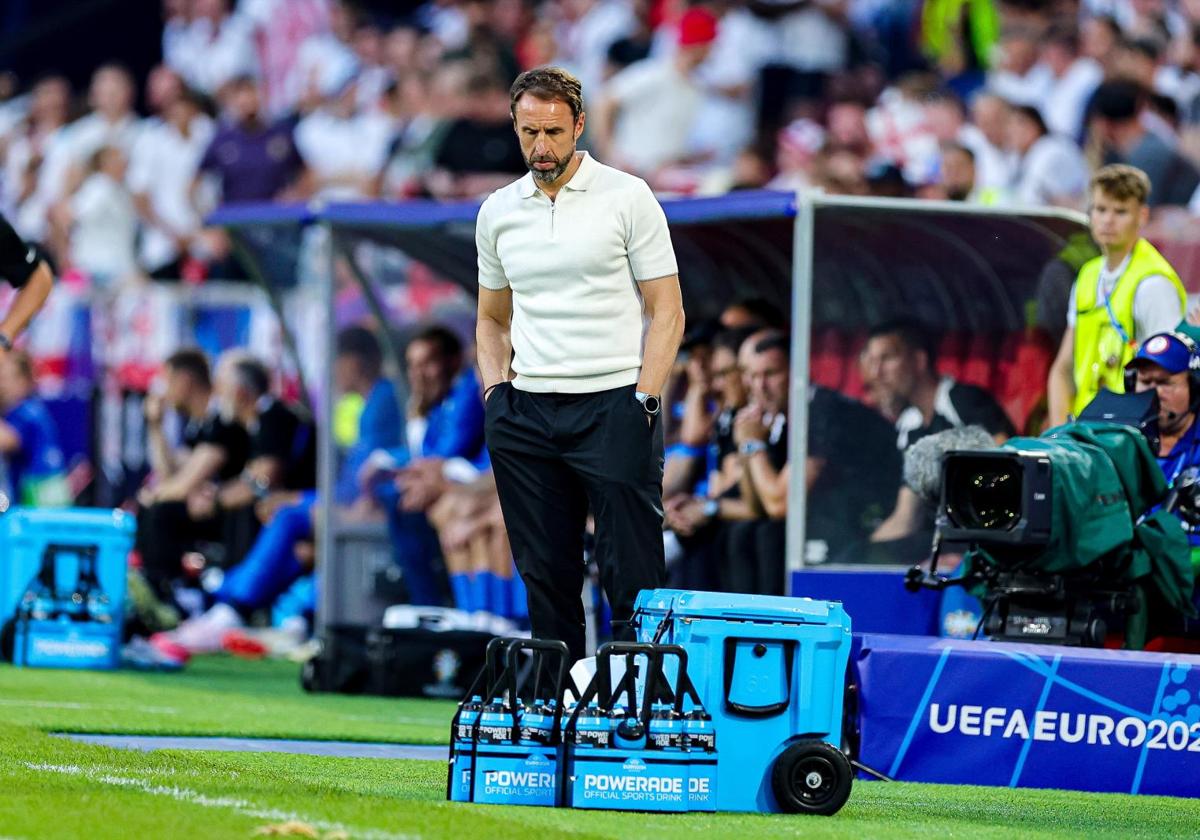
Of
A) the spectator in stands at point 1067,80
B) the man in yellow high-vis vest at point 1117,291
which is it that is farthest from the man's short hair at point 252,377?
the man in yellow high-vis vest at point 1117,291

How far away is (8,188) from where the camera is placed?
75.4ft

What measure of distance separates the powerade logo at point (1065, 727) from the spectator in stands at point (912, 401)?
3.49 metres

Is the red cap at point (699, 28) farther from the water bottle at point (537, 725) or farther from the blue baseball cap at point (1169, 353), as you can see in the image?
the water bottle at point (537, 725)

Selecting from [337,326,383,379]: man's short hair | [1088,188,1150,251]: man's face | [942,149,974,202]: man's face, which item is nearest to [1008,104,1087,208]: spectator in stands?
[942,149,974,202]: man's face

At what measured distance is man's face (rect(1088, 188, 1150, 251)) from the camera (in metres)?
9.74

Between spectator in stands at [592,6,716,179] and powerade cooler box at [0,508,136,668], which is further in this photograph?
spectator in stands at [592,6,716,179]

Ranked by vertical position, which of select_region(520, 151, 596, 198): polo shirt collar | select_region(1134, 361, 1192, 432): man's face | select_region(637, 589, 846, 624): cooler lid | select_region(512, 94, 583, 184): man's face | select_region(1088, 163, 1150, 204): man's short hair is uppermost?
select_region(1088, 163, 1150, 204): man's short hair

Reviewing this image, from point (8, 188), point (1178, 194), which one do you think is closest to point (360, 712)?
point (1178, 194)

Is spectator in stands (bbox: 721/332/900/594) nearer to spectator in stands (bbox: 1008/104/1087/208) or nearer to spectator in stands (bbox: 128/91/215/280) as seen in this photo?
spectator in stands (bbox: 1008/104/1087/208)

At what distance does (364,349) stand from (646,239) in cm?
721

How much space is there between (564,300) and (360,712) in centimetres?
412

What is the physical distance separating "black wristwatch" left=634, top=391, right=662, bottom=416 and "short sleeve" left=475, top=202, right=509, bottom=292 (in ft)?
1.81

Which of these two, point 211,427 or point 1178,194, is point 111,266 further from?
point 1178,194

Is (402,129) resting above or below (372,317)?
above
